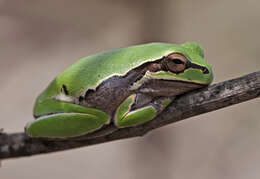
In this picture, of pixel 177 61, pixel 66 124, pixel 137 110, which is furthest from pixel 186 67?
pixel 66 124

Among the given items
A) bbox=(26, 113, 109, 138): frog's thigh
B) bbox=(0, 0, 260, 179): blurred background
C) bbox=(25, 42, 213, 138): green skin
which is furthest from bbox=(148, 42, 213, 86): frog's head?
bbox=(0, 0, 260, 179): blurred background

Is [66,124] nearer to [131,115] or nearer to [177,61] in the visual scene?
[131,115]

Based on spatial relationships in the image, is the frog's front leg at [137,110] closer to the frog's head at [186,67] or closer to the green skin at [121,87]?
the green skin at [121,87]

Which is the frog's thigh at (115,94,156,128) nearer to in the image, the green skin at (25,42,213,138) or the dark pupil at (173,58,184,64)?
the green skin at (25,42,213,138)

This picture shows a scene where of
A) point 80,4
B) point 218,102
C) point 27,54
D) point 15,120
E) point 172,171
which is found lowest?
point 172,171

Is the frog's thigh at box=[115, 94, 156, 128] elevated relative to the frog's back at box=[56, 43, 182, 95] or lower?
lower

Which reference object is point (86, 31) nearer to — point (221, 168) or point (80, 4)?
point (80, 4)

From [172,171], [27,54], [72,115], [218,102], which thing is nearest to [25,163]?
[27,54]
